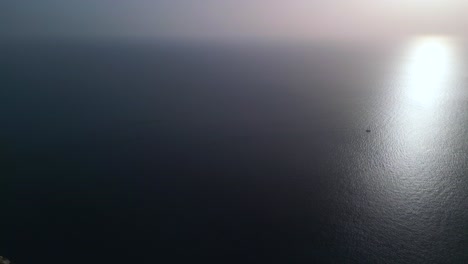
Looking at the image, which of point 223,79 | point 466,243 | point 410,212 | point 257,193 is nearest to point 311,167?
point 257,193

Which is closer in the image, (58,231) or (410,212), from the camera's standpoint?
(58,231)

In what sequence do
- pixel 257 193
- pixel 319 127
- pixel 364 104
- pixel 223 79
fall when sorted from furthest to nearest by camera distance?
pixel 223 79 → pixel 364 104 → pixel 319 127 → pixel 257 193

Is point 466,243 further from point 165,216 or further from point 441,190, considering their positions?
point 165,216

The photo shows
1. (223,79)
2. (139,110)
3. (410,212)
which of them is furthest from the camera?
(223,79)

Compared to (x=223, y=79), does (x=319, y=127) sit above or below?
below

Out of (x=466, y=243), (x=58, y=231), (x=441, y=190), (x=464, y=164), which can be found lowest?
(x=58, y=231)

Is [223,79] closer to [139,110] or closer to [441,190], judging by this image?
[139,110]

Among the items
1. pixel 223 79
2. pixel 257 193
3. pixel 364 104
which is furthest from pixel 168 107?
pixel 364 104
